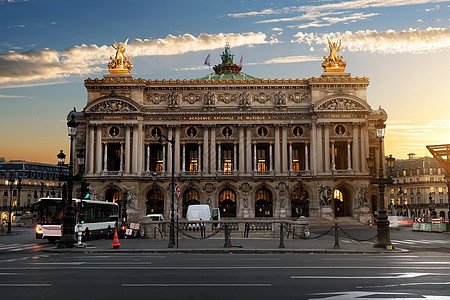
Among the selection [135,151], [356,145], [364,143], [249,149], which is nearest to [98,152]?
[135,151]

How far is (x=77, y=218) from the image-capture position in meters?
41.0

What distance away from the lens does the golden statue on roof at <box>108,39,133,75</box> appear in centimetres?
8350

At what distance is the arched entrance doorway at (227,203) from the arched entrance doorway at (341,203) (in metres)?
16.1

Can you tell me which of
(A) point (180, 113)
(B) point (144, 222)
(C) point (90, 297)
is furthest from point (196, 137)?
(C) point (90, 297)

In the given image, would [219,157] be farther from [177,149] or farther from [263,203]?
[263,203]

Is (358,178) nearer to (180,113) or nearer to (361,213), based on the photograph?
(361,213)

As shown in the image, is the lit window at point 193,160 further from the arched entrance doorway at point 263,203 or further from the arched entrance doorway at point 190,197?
the arched entrance doorway at point 263,203

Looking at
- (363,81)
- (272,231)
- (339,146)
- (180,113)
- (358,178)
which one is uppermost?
(363,81)

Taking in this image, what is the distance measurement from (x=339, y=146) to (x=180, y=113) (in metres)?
26.8

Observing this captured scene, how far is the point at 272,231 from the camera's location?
146 ft

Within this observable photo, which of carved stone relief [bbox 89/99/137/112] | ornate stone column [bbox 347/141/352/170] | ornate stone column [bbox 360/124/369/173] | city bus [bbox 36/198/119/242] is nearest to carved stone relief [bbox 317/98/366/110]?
ornate stone column [bbox 360/124/369/173]

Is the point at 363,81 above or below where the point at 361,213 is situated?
above

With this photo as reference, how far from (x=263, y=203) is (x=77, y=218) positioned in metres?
43.1

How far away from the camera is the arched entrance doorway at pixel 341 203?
259 ft
